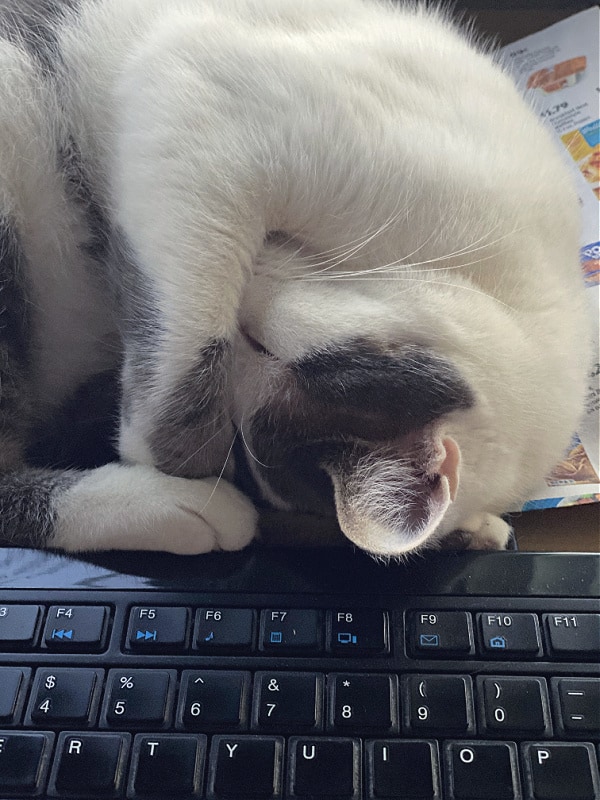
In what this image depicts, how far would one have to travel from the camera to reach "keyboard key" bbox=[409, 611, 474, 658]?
0.54 metres

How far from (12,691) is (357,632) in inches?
10.4

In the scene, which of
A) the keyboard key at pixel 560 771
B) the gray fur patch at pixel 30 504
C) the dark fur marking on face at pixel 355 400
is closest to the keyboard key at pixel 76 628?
the gray fur patch at pixel 30 504

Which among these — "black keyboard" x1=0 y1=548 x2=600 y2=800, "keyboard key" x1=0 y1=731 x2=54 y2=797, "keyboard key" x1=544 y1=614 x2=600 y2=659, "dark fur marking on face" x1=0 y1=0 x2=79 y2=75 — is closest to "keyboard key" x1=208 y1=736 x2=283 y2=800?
"black keyboard" x1=0 y1=548 x2=600 y2=800

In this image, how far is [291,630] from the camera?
0.55 metres

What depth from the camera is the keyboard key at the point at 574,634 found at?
0.54 metres

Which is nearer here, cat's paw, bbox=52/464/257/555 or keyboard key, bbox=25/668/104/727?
keyboard key, bbox=25/668/104/727

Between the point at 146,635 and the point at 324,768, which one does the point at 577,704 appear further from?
the point at 146,635

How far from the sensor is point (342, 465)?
62 cm

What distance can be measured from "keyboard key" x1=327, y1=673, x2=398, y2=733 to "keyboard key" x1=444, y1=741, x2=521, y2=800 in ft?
0.15

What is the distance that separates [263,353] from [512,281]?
24 centimetres

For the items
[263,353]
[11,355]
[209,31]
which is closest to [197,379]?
[263,353]

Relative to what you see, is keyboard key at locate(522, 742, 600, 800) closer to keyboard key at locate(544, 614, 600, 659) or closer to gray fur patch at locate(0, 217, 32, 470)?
keyboard key at locate(544, 614, 600, 659)

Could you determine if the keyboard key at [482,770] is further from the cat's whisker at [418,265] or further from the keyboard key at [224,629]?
the cat's whisker at [418,265]

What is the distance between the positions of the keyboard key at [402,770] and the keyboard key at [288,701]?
0.05 metres
